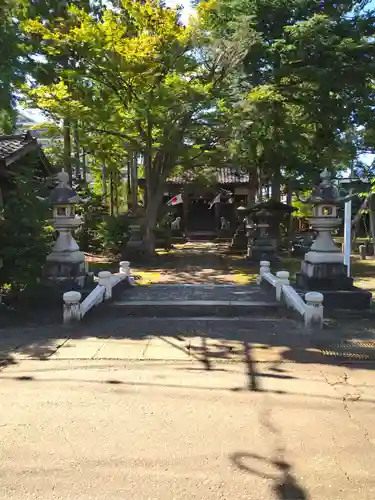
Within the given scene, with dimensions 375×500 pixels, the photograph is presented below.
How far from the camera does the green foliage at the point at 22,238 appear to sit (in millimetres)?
8695

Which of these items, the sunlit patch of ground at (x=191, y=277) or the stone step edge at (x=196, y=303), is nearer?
the stone step edge at (x=196, y=303)

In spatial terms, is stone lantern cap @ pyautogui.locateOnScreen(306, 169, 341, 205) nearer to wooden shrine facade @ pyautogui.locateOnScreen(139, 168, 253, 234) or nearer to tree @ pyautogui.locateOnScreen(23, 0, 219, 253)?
tree @ pyautogui.locateOnScreen(23, 0, 219, 253)

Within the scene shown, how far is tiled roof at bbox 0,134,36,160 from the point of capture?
40.7ft

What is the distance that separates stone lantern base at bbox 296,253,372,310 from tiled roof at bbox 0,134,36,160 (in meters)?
8.49

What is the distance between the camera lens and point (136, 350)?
6445 millimetres

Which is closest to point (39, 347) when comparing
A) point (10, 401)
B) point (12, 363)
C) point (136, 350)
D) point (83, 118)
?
point (12, 363)

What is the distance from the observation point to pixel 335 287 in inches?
369

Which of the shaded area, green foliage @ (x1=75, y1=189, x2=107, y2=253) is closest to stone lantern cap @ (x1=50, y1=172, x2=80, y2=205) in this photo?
the shaded area

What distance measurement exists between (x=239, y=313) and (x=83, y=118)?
9.86m

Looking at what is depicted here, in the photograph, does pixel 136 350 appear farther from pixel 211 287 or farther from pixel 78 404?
pixel 211 287

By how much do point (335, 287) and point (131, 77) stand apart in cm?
955

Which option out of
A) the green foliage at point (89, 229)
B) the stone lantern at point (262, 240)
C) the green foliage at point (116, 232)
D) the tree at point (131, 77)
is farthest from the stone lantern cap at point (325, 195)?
the green foliage at point (89, 229)

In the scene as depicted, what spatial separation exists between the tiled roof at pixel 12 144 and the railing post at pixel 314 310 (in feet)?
28.8

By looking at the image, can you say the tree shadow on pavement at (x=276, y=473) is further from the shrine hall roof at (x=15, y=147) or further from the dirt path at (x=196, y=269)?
the shrine hall roof at (x=15, y=147)
